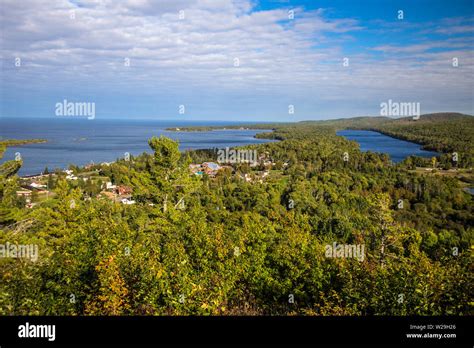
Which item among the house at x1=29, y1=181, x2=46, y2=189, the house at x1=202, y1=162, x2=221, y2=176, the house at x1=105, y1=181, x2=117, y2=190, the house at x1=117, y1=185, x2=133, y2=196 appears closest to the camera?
the house at x1=29, y1=181, x2=46, y2=189

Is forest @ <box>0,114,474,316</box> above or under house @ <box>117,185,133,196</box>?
above

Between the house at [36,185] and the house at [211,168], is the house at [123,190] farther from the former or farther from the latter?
the house at [211,168]

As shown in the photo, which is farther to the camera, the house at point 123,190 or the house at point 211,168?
the house at point 211,168

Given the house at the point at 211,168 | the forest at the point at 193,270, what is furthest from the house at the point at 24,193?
the house at the point at 211,168
